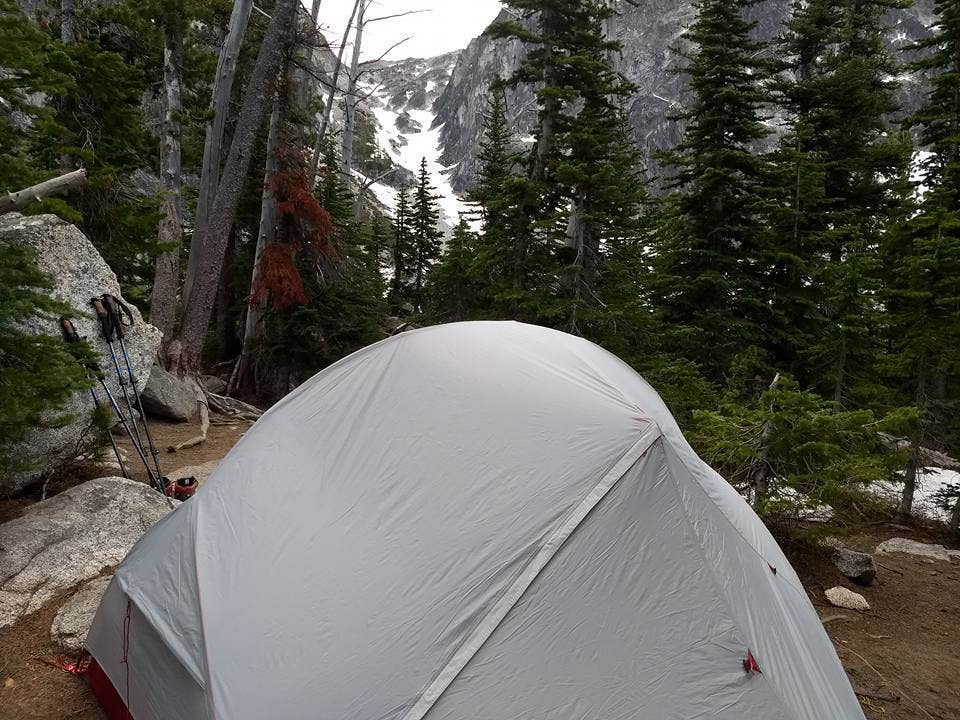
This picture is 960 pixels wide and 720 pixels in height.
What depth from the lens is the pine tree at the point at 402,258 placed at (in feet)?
83.8

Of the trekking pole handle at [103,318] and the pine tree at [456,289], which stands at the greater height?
the pine tree at [456,289]

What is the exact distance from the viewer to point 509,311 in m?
12.4

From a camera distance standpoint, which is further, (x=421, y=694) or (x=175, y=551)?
(x=175, y=551)

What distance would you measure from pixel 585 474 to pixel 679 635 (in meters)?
0.81

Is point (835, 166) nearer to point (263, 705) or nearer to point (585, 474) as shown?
point (585, 474)

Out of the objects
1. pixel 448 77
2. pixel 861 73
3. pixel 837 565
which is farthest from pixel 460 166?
pixel 837 565

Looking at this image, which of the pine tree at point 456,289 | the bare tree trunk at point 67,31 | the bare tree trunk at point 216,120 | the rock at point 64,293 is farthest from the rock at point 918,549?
the bare tree trunk at point 67,31

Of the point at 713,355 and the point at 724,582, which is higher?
the point at 713,355

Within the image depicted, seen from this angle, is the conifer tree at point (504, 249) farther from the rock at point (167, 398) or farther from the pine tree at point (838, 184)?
the rock at point (167, 398)

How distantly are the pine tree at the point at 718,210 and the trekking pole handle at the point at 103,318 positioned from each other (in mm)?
10004

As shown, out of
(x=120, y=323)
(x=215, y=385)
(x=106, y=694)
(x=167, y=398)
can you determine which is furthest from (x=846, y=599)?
(x=215, y=385)

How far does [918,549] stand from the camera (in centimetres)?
830

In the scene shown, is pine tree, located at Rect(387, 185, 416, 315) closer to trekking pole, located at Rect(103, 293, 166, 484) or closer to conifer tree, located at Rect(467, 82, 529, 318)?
conifer tree, located at Rect(467, 82, 529, 318)

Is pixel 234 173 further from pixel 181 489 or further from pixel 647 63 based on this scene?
pixel 647 63
